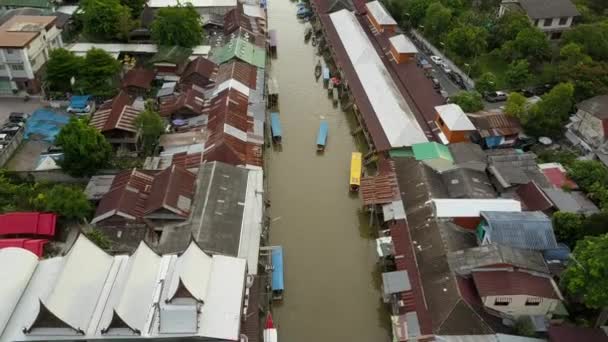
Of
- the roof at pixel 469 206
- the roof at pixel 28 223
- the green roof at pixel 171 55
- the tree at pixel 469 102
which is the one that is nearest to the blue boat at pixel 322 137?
the tree at pixel 469 102

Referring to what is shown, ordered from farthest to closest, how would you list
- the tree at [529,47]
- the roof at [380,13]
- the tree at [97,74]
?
the roof at [380,13] → the tree at [529,47] → the tree at [97,74]

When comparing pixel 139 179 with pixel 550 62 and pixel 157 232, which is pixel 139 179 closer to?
pixel 157 232

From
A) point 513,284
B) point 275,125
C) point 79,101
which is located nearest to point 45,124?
point 79,101

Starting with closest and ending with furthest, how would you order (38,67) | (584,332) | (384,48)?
(584,332) → (38,67) → (384,48)

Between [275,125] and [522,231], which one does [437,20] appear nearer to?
[275,125]

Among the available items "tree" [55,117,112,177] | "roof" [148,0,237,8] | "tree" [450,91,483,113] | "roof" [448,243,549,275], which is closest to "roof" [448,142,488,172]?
"tree" [450,91,483,113]

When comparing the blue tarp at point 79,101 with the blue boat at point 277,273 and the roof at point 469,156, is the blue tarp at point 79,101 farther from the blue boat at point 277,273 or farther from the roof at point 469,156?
the roof at point 469,156

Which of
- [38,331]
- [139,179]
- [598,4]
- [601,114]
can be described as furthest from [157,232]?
[598,4]
